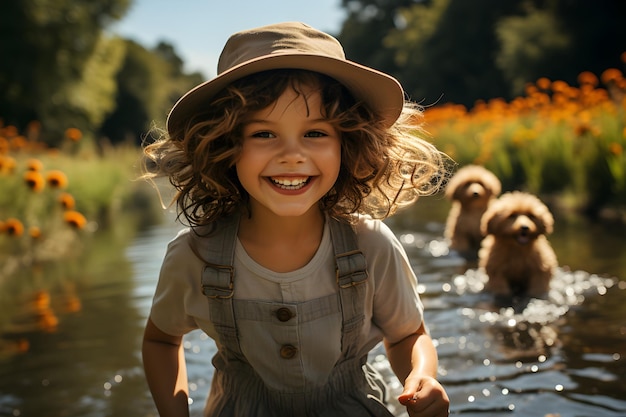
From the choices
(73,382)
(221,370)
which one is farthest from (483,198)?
(221,370)

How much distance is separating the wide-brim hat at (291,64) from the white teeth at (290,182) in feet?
1.11

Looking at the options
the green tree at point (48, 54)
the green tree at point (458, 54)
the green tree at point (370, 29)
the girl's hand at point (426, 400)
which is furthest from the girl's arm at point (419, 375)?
the green tree at point (370, 29)

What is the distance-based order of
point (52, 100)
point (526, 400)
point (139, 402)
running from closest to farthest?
point (526, 400)
point (139, 402)
point (52, 100)

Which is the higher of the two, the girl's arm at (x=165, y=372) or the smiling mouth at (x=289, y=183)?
the smiling mouth at (x=289, y=183)

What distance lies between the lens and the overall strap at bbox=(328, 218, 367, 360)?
8.00ft

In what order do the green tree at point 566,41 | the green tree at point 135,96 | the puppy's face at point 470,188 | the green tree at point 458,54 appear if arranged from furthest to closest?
the green tree at point 135,96, the green tree at point 458,54, the green tree at point 566,41, the puppy's face at point 470,188

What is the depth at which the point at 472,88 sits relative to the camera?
39.5 m

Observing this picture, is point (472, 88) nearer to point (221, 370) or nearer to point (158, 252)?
point (158, 252)

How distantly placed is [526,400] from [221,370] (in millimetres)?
1407

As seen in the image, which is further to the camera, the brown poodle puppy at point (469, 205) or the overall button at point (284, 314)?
the brown poodle puppy at point (469, 205)

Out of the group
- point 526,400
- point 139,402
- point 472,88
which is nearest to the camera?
point 526,400

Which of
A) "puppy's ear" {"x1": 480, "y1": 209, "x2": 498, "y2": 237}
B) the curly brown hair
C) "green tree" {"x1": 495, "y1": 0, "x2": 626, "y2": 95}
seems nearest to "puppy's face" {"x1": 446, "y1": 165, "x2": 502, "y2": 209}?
"puppy's ear" {"x1": 480, "y1": 209, "x2": 498, "y2": 237}

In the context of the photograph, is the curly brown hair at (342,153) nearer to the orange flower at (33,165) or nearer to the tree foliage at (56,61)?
the orange flower at (33,165)

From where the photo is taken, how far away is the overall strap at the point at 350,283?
8.00 ft
